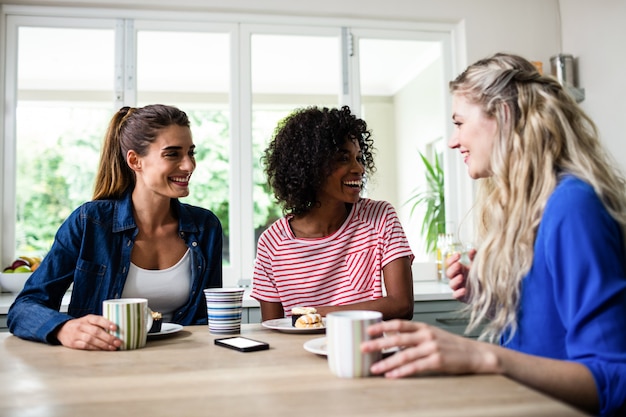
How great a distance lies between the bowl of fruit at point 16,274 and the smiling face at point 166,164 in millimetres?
1165

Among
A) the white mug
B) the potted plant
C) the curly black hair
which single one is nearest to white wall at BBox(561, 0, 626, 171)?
the potted plant

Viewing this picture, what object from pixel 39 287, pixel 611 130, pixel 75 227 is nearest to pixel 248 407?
pixel 39 287

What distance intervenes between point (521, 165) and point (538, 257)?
18 centimetres

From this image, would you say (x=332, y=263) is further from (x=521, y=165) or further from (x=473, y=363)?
(x=473, y=363)

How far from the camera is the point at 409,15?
322 centimetres

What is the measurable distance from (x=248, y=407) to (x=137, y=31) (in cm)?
277

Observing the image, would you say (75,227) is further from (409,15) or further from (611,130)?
(611,130)

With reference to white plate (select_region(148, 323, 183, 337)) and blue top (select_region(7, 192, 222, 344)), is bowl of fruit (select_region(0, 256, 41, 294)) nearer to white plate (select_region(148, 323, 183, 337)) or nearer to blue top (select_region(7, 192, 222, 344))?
blue top (select_region(7, 192, 222, 344))

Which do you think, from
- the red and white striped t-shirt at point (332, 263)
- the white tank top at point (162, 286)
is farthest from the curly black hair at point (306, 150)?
the white tank top at point (162, 286)

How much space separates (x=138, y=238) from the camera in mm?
1743

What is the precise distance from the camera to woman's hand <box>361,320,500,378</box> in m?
0.81

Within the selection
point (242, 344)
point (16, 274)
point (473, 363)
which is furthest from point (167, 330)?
point (16, 274)

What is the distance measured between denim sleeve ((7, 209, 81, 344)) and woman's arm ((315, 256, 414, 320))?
2.18ft

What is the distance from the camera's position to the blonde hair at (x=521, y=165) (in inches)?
37.4
